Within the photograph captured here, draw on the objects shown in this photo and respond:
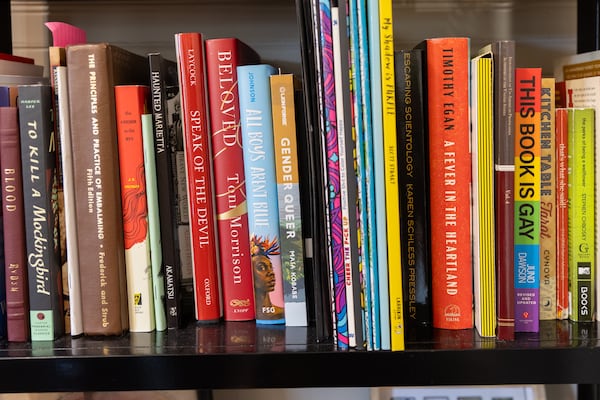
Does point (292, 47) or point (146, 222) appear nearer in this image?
point (146, 222)

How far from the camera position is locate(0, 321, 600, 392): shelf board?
2.11 ft

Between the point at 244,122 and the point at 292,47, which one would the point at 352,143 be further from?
the point at 292,47

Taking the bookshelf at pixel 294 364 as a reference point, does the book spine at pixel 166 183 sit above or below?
above

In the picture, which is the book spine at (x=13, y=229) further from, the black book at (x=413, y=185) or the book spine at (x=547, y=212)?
the book spine at (x=547, y=212)

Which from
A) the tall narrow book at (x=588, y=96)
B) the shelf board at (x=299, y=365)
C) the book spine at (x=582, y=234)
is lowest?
the shelf board at (x=299, y=365)

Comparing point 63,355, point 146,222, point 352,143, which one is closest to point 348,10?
point 352,143

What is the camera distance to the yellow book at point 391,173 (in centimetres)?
61

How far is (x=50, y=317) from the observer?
71cm

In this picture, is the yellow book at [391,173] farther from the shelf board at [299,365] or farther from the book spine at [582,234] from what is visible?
the book spine at [582,234]

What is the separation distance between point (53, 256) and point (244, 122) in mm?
245

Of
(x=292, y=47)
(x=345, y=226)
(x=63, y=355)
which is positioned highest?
(x=292, y=47)

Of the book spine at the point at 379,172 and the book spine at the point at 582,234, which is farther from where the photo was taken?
the book spine at the point at 582,234

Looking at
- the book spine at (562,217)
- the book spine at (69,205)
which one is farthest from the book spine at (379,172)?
the book spine at (69,205)

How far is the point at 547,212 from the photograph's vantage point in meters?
0.72
